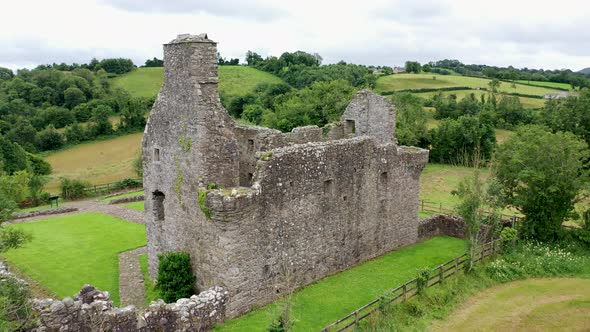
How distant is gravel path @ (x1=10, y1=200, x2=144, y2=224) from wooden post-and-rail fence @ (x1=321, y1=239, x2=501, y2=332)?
17.8m

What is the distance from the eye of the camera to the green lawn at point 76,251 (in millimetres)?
19469

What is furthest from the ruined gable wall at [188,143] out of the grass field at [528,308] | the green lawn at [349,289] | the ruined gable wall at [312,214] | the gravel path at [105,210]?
the gravel path at [105,210]

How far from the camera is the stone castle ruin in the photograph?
49.6 feet

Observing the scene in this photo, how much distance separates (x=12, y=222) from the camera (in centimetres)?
3019

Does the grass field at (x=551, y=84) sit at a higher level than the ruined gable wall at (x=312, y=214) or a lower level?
higher

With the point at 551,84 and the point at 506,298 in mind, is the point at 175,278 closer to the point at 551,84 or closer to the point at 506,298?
the point at 506,298

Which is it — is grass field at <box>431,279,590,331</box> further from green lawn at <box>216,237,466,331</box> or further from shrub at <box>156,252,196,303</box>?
shrub at <box>156,252,196,303</box>

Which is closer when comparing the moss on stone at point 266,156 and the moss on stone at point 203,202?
the moss on stone at point 203,202

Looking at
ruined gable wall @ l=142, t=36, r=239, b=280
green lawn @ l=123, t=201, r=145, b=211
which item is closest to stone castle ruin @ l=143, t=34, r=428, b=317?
ruined gable wall @ l=142, t=36, r=239, b=280

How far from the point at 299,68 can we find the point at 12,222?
72600mm

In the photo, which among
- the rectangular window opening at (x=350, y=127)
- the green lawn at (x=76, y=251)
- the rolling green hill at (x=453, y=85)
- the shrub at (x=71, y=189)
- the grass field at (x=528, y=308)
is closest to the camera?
the grass field at (x=528, y=308)

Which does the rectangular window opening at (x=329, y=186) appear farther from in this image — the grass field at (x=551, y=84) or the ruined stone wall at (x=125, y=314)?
the grass field at (x=551, y=84)

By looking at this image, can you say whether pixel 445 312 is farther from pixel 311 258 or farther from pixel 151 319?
pixel 151 319

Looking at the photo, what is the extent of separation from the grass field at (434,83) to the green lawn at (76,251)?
6066cm
